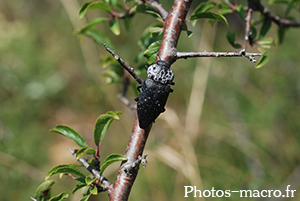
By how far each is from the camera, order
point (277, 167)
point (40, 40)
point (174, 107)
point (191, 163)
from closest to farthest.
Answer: point (191, 163), point (277, 167), point (174, 107), point (40, 40)

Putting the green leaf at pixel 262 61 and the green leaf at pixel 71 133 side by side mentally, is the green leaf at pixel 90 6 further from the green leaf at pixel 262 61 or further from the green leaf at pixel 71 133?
the green leaf at pixel 262 61

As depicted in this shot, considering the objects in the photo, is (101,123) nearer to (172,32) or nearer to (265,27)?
(172,32)

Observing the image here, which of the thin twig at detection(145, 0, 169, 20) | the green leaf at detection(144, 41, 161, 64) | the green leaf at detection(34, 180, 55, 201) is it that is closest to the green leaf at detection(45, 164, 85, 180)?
the green leaf at detection(34, 180, 55, 201)

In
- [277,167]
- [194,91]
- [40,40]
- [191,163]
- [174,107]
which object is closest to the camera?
[191,163]

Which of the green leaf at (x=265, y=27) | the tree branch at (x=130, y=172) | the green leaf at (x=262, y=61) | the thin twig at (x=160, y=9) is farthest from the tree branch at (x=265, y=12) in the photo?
the tree branch at (x=130, y=172)

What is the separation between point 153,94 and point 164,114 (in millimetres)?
1851

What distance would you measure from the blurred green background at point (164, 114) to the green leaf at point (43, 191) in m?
1.52

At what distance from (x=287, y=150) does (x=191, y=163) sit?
1.16 meters

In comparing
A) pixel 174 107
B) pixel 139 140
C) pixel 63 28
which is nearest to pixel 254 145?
pixel 174 107

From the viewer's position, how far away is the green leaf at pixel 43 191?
36.6 inches

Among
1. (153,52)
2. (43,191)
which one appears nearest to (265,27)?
(153,52)

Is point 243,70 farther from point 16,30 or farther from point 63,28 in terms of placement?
point 16,30

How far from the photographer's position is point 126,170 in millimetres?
795

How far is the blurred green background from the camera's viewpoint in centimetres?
271
